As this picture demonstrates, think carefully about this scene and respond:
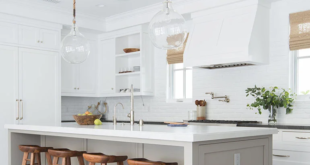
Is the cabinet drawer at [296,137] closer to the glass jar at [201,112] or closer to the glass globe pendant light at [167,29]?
the glass jar at [201,112]

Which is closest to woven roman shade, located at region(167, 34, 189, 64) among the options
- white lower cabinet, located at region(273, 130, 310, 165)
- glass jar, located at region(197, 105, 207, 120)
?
glass jar, located at region(197, 105, 207, 120)

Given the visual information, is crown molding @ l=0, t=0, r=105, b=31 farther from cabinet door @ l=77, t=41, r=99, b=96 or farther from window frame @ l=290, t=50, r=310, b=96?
window frame @ l=290, t=50, r=310, b=96

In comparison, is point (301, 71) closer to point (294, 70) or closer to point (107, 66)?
point (294, 70)

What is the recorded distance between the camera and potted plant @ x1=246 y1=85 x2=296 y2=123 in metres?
5.10

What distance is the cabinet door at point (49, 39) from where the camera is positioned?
645cm

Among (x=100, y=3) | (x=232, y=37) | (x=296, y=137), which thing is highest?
(x=100, y=3)

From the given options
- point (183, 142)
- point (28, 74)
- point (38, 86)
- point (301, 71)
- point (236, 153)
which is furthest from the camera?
point (38, 86)

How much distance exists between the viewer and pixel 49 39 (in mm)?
6543

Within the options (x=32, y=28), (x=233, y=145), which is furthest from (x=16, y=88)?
(x=233, y=145)

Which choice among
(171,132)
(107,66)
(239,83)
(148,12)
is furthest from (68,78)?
(171,132)

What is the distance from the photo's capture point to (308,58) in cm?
518

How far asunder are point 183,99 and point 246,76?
1.36 m

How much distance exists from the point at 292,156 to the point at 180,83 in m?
2.73

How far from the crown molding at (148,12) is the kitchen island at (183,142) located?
8.53 feet
